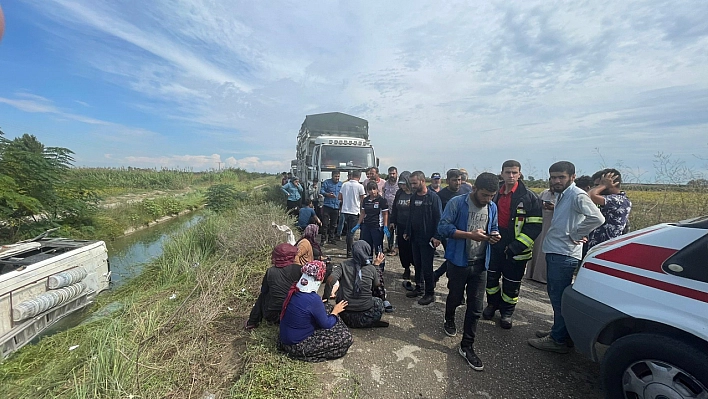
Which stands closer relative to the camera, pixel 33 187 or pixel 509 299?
pixel 509 299

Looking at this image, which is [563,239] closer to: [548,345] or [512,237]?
[512,237]

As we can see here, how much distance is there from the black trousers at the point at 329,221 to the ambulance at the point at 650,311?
5.42m

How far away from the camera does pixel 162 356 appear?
2725 mm

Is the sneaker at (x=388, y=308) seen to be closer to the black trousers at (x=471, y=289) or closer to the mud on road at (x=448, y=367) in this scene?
the mud on road at (x=448, y=367)

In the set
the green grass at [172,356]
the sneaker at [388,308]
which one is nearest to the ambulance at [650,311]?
the sneaker at [388,308]

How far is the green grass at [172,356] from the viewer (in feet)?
7.60

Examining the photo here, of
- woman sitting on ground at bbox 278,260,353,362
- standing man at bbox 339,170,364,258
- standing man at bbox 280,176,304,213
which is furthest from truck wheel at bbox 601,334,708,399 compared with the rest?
standing man at bbox 280,176,304,213

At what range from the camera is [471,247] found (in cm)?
265

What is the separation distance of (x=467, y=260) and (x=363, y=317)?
1357 millimetres

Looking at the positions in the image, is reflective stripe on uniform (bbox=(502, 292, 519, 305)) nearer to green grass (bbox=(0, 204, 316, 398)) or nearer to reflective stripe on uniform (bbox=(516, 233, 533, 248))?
reflective stripe on uniform (bbox=(516, 233, 533, 248))

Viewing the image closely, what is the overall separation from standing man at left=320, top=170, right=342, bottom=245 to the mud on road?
3.80 m

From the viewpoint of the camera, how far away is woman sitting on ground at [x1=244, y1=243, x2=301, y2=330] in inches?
127

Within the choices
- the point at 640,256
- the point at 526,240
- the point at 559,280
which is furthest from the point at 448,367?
the point at 640,256

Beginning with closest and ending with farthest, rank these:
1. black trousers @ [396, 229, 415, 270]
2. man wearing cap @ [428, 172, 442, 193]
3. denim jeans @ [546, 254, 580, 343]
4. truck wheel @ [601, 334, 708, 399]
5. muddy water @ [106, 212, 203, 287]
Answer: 1. truck wheel @ [601, 334, 708, 399]
2. denim jeans @ [546, 254, 580, 343]
3. black trousers @ [396, 229, 415, 270]
4. man wearing cap @ [428, 172, 442, 193]
5. muddy water @ [106, 212, 203, 287]
